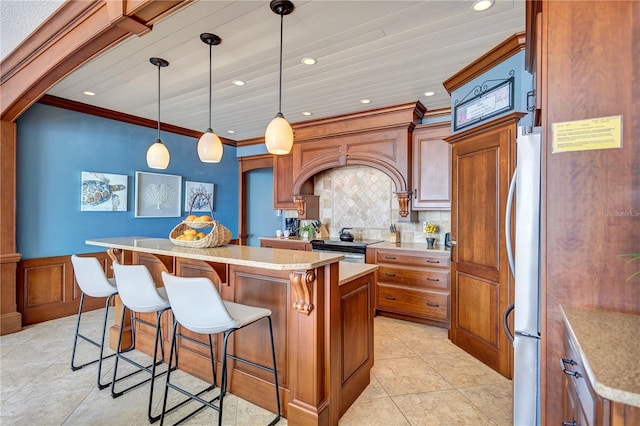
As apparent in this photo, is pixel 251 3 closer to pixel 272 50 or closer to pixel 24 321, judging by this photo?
pixel 272 50

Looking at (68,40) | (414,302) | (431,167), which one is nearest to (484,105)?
(431,167)

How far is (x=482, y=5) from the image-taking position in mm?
1997

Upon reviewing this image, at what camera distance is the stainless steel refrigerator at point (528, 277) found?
58.1 inches

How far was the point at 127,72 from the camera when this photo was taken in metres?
3.04

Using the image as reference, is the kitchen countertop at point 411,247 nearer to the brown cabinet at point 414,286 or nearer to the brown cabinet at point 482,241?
the brown cabinet at point 414,286

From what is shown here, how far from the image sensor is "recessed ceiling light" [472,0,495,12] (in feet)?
6.44

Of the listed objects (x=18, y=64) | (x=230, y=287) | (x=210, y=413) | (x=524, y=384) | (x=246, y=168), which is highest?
(x=18, y=64)

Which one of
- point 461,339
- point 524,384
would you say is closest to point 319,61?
point 524,384

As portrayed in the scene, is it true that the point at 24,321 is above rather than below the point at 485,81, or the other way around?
below

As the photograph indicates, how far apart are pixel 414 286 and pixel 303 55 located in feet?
8.99

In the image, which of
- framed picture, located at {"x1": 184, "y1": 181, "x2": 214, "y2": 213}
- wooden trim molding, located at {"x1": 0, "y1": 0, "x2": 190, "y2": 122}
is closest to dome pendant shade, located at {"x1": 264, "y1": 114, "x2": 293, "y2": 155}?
wooden trim molding, located at {"x1": 0, "y1": 0, "x2": 190, "y2": 122}

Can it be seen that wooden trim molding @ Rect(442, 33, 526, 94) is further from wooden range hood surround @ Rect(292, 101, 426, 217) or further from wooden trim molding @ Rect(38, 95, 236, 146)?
wooden trim molding @ Rect(38, 95, 236, 146)

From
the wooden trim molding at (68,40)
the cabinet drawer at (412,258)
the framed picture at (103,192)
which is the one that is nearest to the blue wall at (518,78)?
the cabinet drawer at (412,258)

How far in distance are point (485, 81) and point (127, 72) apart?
3.35m
